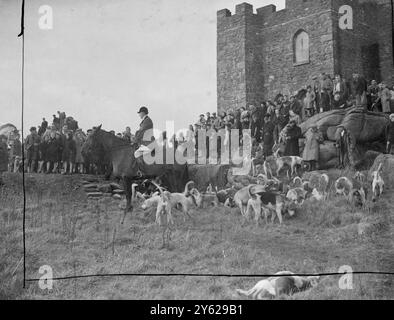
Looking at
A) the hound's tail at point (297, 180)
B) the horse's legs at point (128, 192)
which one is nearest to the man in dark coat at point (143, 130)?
the horse's legs at point (128, 192)

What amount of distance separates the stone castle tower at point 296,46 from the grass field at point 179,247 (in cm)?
121

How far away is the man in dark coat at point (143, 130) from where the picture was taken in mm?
5775

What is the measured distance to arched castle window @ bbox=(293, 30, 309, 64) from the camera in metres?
5.94

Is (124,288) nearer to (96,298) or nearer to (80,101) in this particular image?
(96,298)

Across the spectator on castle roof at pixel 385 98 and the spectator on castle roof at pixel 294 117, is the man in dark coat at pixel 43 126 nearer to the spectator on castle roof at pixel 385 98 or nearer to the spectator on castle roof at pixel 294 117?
the spectator on castle roof at pixel 294 117

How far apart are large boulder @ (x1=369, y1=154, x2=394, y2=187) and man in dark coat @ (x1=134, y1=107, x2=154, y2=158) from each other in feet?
7.48

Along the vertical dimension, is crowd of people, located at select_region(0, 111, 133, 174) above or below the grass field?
above

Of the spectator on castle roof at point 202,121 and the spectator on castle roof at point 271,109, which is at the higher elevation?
the spectator on castle roof at point 271,109

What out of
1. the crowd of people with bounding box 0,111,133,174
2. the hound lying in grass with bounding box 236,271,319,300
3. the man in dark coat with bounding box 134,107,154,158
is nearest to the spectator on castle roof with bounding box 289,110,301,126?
the man in dark coat with bounding box 134,107,154,158

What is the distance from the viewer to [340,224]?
5.16 m

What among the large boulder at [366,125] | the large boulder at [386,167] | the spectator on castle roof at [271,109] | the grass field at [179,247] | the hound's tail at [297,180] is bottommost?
the grass field at [179,247]

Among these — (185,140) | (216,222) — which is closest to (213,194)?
(216,222)

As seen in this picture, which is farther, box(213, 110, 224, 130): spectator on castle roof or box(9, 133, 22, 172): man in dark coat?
box(9, 133, 22, 172): man in dark coat

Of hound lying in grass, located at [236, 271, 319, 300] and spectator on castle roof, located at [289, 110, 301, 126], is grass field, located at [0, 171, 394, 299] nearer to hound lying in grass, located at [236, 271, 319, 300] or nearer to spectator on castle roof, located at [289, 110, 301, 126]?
hound lying in grass, located at [236, 271, 319, 300]
